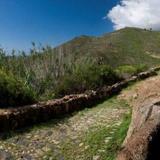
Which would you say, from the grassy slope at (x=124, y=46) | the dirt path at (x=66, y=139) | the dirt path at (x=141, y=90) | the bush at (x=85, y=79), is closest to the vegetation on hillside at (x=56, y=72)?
the bush at (x=85, y=79)

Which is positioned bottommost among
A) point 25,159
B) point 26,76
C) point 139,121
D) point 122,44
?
point 25,159

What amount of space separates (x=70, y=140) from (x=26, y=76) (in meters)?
7.19

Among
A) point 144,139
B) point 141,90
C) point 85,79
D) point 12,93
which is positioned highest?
point 85,79

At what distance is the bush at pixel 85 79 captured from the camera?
1645 centimetres

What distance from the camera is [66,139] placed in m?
10.2

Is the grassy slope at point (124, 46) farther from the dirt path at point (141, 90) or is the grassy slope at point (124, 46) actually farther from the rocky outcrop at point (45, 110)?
the rocky outcrop at point (45, 110)

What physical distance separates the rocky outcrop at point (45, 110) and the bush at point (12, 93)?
2.67 ft

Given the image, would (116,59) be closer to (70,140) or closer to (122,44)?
(122,44)

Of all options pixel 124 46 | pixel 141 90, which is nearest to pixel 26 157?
pixel 141 90

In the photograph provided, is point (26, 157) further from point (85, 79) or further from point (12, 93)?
point (85, 79)

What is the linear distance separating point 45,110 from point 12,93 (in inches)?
54.3

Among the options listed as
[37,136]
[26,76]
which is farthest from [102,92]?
[37,136]

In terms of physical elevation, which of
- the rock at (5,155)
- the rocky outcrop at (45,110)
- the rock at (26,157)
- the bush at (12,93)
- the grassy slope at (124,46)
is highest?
the grassy slope at (124,46)

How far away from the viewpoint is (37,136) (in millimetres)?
10430
